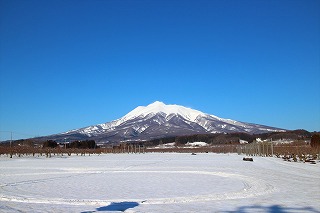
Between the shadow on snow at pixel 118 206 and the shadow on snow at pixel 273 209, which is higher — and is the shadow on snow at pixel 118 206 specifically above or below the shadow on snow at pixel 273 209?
above

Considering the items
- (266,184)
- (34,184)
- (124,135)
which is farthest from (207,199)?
(124,135)

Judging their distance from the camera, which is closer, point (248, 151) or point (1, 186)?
point (1, 186)

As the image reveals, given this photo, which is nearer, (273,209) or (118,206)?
(273,209)

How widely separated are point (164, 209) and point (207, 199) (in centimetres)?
164

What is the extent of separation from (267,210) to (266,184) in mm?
4586

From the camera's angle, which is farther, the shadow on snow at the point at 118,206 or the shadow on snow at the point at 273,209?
the shadow on snow at the point at 118,206

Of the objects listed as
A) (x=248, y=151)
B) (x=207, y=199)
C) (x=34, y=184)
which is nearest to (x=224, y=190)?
(x=207, y=199)

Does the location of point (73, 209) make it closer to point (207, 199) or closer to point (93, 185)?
point (207, 199)

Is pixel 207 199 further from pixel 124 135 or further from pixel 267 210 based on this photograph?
pixel 124 135

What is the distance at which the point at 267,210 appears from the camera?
24.0ft

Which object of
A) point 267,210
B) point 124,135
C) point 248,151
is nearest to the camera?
point 267,210

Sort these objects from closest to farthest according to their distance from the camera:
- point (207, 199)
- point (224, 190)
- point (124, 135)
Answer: point (207, 199), point (224, 190), point (124, 135)

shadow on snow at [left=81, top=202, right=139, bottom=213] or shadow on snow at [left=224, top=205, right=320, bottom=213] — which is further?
shadow on snow at [left=81, top=202, right=139, bottom=213]

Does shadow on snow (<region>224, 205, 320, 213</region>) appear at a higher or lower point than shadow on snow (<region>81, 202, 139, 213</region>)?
lower
